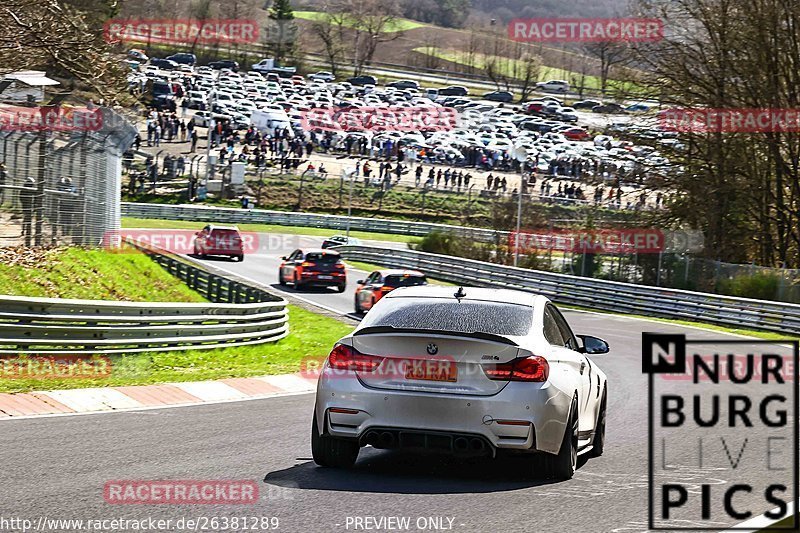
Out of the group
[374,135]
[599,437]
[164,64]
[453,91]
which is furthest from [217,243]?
[453,91]

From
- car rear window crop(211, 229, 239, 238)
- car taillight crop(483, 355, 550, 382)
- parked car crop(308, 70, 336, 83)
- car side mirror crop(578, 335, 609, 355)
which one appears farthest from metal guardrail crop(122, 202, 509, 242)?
car taillight crop(483, 355, 550, 382)

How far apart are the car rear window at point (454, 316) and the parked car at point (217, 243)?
123ft

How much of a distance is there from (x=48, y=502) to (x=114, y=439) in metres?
2.83

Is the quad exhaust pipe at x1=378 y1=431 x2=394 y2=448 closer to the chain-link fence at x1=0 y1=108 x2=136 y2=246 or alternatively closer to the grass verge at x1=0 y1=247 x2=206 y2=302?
the grass verge at x1=0 y1=247 x2=206 y2=302

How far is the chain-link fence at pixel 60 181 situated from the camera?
66.6 feet

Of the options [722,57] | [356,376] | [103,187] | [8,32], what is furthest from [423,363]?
[722,57]

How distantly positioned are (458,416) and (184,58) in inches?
3952

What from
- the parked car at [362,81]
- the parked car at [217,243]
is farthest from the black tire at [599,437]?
A: the parked car at [362,81]

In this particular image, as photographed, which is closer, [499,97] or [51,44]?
[51,44]

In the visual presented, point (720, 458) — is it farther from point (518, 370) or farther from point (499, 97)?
point (499, 97)

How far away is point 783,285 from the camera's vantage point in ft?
118

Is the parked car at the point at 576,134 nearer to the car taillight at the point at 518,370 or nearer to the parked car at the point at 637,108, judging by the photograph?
the parked car at the point at 637,108

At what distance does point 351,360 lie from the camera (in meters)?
8.38

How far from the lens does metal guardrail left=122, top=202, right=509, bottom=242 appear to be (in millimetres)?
63062
